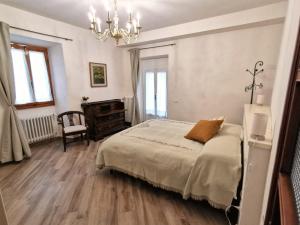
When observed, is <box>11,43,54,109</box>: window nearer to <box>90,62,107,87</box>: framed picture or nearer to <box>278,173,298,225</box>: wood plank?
<box>90,62,107,87</box>: framed picture

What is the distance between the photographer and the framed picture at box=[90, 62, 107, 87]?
4096 millimetres

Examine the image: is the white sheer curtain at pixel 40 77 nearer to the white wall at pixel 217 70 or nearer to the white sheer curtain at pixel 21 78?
the white sheer curtain at pixel 21 78

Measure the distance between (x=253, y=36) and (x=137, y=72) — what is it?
9.18 ft

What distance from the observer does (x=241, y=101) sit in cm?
329

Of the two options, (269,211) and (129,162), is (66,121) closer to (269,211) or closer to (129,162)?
(129,162)

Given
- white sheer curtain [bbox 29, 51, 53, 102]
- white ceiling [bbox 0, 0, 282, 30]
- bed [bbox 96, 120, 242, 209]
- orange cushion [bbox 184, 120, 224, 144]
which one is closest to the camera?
bed [bbox 96, 120, 242, 209]

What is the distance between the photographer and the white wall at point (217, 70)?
9.78 feet

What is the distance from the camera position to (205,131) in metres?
2.19

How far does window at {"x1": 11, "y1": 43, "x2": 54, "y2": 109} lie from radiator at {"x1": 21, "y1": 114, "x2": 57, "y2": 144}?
0.32 m

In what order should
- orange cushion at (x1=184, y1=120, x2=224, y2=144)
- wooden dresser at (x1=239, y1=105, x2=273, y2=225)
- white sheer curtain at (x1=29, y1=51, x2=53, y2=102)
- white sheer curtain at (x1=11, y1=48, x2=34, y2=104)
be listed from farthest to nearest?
white sheer curtain at (x1=29, y1=51, x2=53, y2=102) < white sheer curtain at (x1=11, y1=48, x2=34, y2=104) < orange cushion at (x1=184, y1=120, x2=224, y2=144) < wooden dresser at (x1=239, y1=105, x2=273, y2=225)

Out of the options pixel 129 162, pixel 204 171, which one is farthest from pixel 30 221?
pixel 204 171

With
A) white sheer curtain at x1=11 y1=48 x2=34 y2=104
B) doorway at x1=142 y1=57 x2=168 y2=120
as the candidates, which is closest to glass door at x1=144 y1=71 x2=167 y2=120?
doorway at x1=142 y1=57 x2=168 y2=120

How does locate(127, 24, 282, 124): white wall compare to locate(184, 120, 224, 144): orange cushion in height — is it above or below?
above

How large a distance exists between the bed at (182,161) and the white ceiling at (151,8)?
6.89 ft
